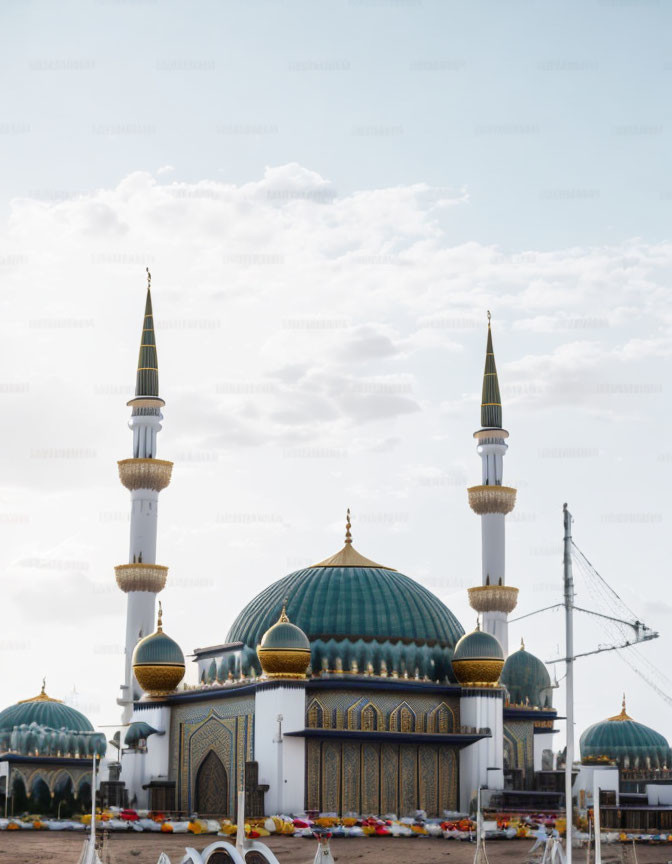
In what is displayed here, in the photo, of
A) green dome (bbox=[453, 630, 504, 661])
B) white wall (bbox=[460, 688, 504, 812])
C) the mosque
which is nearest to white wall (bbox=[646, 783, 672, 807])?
the mosque

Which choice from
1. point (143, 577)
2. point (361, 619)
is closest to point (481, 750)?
point (361, 619)

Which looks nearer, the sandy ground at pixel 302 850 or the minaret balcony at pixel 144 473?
the sandy ground at pixel 302 850

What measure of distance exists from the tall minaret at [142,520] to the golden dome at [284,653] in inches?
419

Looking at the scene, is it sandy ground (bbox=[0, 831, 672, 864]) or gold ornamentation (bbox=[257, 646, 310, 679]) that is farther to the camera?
gold ornamentation (bbox=[257, 646, 310, 679])

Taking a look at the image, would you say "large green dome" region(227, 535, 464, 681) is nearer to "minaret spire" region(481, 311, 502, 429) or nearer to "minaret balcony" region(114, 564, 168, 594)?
"minaret balcony" region(114, 564, 168, 594)

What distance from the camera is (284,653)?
4119 cm

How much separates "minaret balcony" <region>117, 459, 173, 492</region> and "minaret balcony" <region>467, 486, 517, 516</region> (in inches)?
478

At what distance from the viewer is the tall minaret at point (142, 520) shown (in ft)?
168

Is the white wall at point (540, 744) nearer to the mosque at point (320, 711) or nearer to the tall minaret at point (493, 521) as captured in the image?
the mosque at point (320, 711)

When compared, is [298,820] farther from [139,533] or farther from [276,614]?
[139,533]

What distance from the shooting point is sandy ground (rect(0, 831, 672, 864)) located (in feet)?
101

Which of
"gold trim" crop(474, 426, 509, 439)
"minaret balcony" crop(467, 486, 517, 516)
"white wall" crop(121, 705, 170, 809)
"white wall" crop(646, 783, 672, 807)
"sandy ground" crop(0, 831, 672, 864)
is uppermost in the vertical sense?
"gold trim" crop(474, 426, 509, 439)

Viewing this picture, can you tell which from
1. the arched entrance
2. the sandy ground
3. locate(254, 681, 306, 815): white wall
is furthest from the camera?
the arched entrance

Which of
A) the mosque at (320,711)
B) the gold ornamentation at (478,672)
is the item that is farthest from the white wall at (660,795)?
the gold ornamentation at (478,672)
